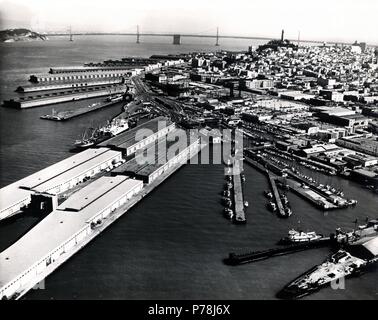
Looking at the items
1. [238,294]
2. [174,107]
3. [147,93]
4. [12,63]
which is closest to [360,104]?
[174,107]

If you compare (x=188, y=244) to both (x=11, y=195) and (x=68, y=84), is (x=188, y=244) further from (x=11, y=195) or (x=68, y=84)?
(x=68, y=84)

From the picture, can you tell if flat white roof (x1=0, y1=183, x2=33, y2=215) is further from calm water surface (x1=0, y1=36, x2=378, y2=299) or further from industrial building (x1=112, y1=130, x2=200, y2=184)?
industrial building (x1=112, y1=130, x2=200, y2=184)

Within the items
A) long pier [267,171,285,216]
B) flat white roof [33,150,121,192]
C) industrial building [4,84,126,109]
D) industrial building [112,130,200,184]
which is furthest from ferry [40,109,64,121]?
long pier [267,171,285,216]

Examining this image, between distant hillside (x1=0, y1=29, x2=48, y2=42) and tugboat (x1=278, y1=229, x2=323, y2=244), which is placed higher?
distant hillside (x1=0, y1=29, x2=48, y2=42)

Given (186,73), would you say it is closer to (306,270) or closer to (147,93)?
(147,93)

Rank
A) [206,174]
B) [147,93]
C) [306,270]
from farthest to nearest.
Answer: [147,93], [206,174], [306,270]
